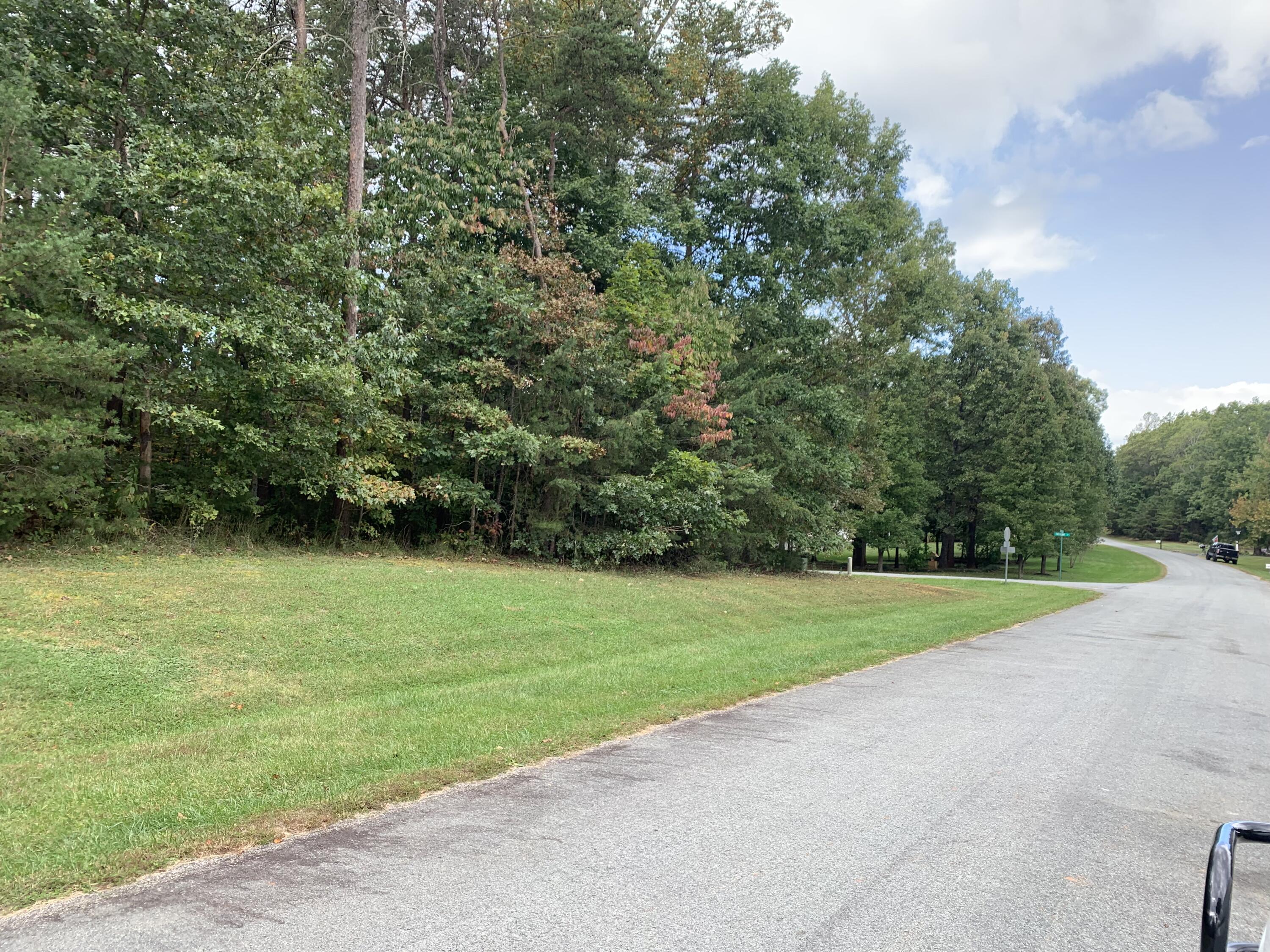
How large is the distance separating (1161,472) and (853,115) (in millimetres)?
105709

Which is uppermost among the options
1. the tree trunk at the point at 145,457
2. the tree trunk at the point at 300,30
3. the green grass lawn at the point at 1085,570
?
the tree trunk at the point at 300,30

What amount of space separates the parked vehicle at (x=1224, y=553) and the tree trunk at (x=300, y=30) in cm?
7319

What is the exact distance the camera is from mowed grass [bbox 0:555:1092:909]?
4.34 m

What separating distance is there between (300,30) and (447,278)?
6344 mm

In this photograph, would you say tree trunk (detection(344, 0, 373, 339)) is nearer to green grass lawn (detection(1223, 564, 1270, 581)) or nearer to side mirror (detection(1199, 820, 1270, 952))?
side mirror (detection(1199, 820, 1270, 952))

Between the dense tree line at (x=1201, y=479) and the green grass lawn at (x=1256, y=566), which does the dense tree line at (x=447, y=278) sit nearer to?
the green grass lawn at (x=1256, y=566)

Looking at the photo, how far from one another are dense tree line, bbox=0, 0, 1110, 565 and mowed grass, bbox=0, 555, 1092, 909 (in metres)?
3.05

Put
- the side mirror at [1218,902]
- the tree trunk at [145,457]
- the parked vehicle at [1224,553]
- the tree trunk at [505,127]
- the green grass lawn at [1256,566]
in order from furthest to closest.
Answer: the parked vehicle at [1224,553] → the green grass lawn at [1256,566] → the tree trunk at [505,127] → the tree trunk at [145,457] → the side mirror at [1218,902]

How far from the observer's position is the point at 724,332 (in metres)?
21.5

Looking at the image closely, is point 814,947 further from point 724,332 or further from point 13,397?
point 724,332

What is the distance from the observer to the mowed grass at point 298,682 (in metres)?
4.34

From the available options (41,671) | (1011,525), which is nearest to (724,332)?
(41,671)

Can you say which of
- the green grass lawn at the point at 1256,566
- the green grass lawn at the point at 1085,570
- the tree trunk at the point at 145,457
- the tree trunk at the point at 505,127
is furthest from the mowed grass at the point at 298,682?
the green grass lawn at the point at 1256,566

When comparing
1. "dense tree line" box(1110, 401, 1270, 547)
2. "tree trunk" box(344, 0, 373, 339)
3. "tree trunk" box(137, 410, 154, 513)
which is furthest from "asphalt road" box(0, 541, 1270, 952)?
"dense tree line" box(1110, 401, 1270, 547)
